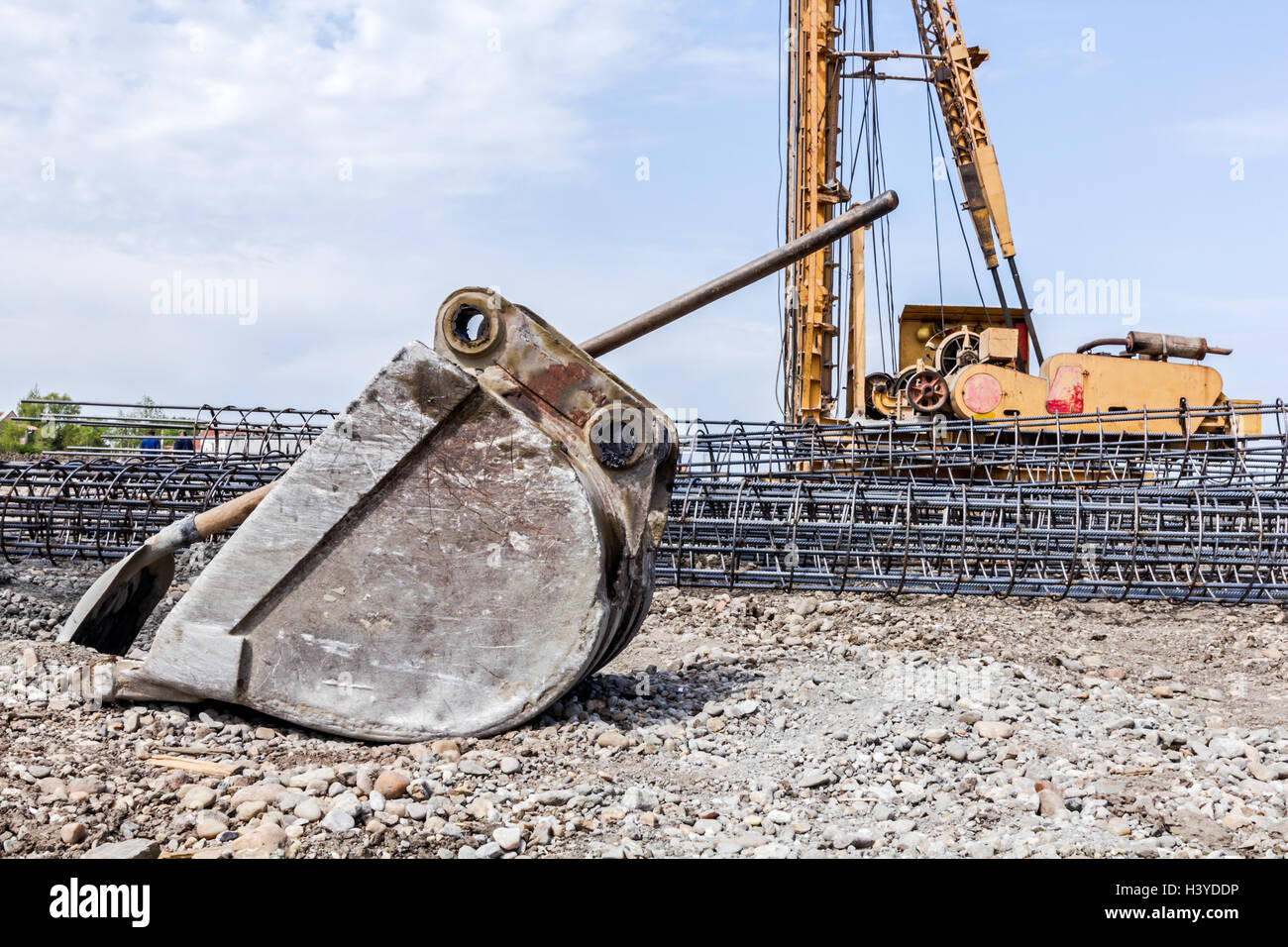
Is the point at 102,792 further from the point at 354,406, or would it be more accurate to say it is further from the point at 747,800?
the point at 747,800

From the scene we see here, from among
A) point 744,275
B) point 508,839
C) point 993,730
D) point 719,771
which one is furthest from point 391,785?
point 744,275

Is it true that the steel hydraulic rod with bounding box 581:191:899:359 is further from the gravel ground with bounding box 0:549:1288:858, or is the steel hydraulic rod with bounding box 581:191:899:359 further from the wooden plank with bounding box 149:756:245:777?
the wooden plank with bounding box 149:756:245:777

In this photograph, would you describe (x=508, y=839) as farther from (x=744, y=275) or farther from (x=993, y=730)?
(x=744, y=275)

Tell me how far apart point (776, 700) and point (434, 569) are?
1.51 m

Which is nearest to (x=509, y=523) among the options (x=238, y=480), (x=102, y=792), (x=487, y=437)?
(x=487, y=437)

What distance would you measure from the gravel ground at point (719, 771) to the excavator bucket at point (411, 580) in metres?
0.15

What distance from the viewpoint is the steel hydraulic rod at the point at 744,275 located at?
465 cm

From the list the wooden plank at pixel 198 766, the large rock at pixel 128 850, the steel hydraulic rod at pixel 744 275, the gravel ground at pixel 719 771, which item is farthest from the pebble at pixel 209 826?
the steel hydraulic rod at pixel 744 275

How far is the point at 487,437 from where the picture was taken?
3602 millimetres

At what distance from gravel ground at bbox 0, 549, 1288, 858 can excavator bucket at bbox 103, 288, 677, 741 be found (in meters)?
0.15

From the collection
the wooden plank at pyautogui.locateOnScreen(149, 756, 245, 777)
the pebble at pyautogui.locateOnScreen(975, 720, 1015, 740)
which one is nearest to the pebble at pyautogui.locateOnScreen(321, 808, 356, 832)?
the wooden plank at pyautogui.locateOnScreen(149, 756, 245, 777)

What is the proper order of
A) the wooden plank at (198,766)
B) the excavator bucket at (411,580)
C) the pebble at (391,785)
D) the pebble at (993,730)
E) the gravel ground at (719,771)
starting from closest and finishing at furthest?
the gravel ground at (719,771)
the pebble at (391,785)
the wooden plank at (198,766)
the excavator bucket at (411,580)
the pebble at (993,730)

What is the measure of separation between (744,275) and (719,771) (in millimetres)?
2116

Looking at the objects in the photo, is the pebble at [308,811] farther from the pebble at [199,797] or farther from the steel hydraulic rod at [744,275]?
the steel hydraulic rod at [744,275]
